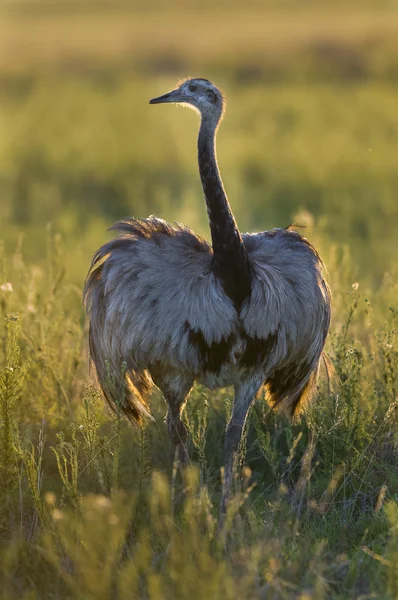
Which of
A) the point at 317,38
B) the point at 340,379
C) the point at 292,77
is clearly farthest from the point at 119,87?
the point at 340,379

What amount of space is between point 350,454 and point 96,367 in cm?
126

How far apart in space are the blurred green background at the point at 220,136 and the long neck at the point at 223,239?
2094 millimetres

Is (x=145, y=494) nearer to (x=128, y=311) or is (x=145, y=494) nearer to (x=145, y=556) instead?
(x=128, y=311)

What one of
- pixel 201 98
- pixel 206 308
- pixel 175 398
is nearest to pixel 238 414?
pixel 175 398

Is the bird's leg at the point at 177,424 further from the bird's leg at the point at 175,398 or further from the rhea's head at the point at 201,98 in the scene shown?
the rhea's head at the point at 201,98

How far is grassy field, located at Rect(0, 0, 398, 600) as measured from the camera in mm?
3996

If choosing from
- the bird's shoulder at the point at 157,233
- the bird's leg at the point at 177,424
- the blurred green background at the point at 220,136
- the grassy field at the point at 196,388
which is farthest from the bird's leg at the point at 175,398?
the blurred green background at the point at 220,136

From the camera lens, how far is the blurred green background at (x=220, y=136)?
1150 centimetres

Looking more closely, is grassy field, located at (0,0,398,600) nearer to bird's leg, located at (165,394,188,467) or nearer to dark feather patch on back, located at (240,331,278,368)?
bird's leg, located at (165,394,188,467)

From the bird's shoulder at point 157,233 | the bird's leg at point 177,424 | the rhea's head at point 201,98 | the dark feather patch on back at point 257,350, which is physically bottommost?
the bird's leg at point 177,424

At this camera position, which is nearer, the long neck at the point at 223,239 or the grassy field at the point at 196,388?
the grassy field at the point at 196,388

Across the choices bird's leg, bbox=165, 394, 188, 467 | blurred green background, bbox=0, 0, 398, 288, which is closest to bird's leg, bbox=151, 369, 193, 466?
bird's leg, bbox=165, 394, 188, 467

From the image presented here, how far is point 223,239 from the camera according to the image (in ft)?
15.7

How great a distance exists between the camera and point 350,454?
518 centimetres
